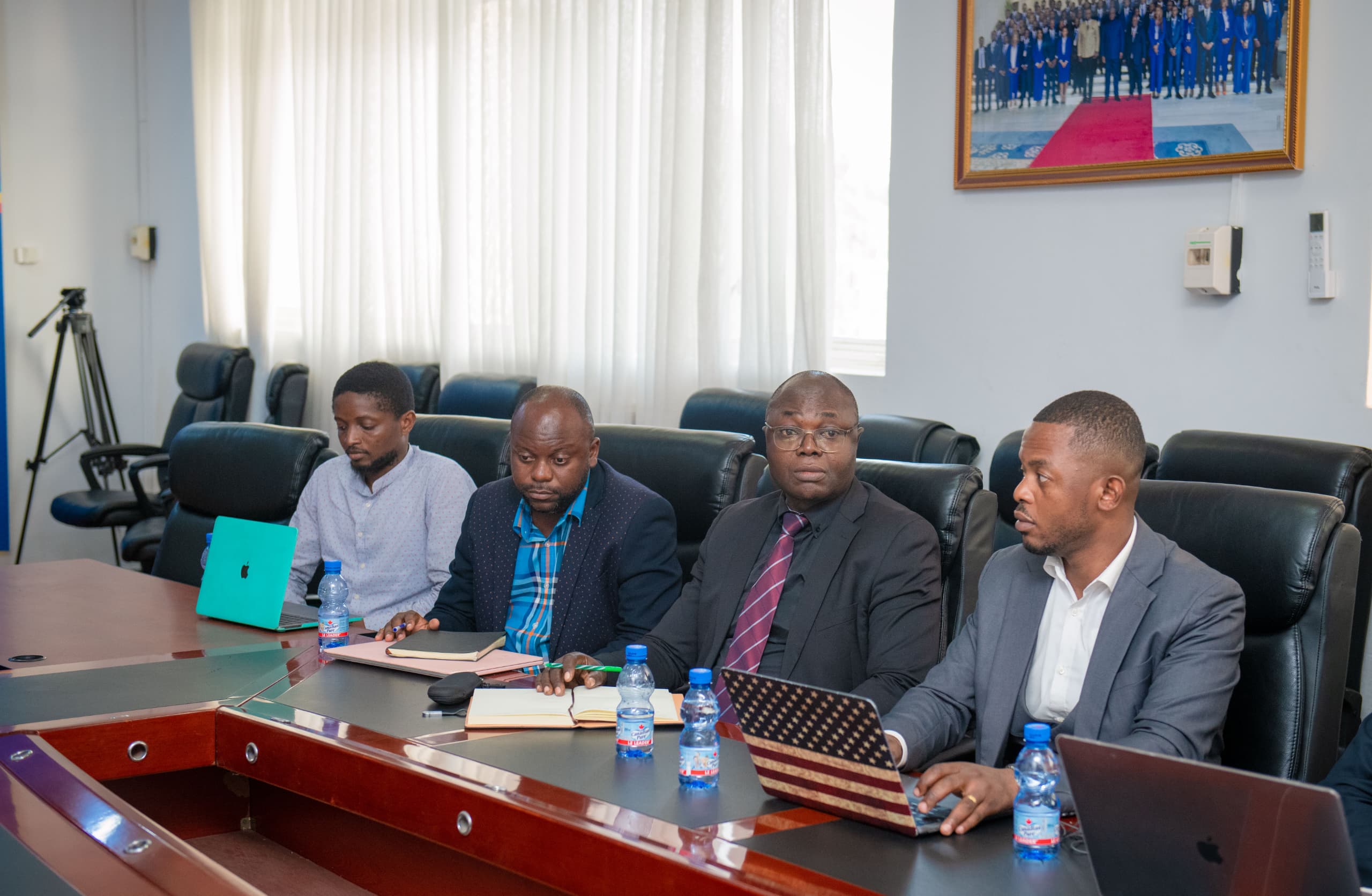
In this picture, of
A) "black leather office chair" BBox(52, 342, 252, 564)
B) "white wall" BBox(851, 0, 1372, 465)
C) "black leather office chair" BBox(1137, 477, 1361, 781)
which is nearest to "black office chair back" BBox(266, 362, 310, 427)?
"black leather office chair" BBox(52, 342, 252, 564)

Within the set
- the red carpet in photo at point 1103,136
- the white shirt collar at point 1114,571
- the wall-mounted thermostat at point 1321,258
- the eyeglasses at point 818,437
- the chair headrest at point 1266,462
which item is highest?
the red carpet in photo at point 1103,136

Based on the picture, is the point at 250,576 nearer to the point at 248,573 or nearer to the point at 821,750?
the point at 248,573

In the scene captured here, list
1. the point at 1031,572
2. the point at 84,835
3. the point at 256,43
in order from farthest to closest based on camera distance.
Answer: the point at 256,43, the point at 1031,572, the point at 84,835

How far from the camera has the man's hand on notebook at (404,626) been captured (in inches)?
105

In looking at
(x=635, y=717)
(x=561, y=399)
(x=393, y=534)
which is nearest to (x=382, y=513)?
(x=393, y=534)

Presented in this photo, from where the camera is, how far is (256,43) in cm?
690

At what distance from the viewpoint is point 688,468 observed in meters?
3.04

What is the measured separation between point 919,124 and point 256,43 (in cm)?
418

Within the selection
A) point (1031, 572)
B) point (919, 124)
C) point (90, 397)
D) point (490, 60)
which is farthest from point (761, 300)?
point (90, 397)

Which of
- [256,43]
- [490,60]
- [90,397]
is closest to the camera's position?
[490,60]

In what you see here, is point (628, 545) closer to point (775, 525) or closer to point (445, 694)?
point (775, 525)

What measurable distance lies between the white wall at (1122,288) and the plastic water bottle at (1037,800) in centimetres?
226

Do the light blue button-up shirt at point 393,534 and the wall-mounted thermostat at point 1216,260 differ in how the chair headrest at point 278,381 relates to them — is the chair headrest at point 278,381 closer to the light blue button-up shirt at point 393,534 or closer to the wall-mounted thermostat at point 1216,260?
the light blue button-up shirt at point 393,534

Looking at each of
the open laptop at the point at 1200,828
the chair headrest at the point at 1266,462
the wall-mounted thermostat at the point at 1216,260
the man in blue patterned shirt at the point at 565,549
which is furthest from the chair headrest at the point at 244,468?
the open laptop at the point at 1200,828
